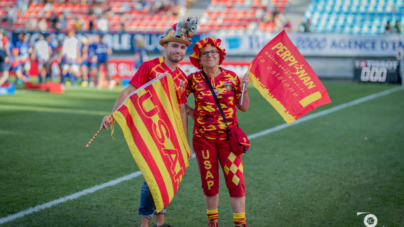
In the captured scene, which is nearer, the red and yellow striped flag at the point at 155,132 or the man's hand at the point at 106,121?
the man's hand at the point at 106,121

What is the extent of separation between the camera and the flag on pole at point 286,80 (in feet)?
13.0

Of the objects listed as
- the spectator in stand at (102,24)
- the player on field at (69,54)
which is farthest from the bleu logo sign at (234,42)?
the player on field at (69,54)

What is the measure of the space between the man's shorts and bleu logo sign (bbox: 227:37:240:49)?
20316 mm

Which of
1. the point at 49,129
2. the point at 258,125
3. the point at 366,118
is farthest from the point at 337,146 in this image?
the point at 49,129

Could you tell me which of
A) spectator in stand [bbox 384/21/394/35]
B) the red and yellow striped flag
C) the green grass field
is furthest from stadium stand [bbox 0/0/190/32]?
the red and yellow striped flag

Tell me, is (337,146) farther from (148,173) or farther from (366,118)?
(148,173)

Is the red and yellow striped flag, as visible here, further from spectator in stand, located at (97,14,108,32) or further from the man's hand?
spectator in stand, located at (97,14,108,32)

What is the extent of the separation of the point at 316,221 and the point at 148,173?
5.79 feet

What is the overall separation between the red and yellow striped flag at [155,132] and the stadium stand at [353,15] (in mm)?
24165

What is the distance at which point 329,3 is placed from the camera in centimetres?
2883

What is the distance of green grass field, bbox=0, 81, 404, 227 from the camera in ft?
Answer: 13.7

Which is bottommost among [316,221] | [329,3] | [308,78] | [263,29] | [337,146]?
[316,221]

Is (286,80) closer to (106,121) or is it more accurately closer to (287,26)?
(106,121)

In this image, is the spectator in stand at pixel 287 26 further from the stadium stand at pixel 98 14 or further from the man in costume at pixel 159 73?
the man in costume at pixel 159 73
